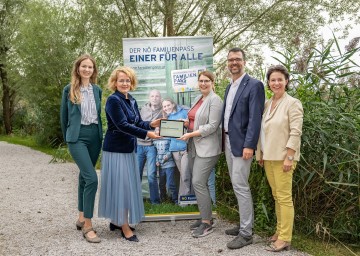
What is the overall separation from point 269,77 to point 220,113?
0.69m

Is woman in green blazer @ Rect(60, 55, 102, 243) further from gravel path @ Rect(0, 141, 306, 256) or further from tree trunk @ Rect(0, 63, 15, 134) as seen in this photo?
tree trunk @ Rect(0, 63, 15, 134)

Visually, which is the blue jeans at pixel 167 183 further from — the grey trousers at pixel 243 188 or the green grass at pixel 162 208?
the grey trousers at pixel 243 188

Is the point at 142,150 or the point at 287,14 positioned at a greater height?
the point at 287,14

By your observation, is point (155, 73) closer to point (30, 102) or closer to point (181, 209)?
point (181, 209)

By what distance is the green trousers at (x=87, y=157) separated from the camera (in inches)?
176

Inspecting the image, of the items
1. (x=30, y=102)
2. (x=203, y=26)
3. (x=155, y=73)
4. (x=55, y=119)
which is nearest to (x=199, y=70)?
(x=155, y=73)

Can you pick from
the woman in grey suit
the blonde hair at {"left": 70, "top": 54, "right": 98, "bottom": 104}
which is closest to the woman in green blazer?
the blonde hair at {"left": 70, "top": 54, "right": 98, "bottom": 104}

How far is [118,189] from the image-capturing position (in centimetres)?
447

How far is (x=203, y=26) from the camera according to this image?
14.4m

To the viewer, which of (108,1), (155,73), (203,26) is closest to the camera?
(155,73)

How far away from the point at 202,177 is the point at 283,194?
3.08 ft

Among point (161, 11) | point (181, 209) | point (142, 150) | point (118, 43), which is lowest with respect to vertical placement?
point (181, 209)

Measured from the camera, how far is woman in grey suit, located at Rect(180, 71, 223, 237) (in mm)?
4516

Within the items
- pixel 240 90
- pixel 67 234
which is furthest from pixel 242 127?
pixel 67 234
